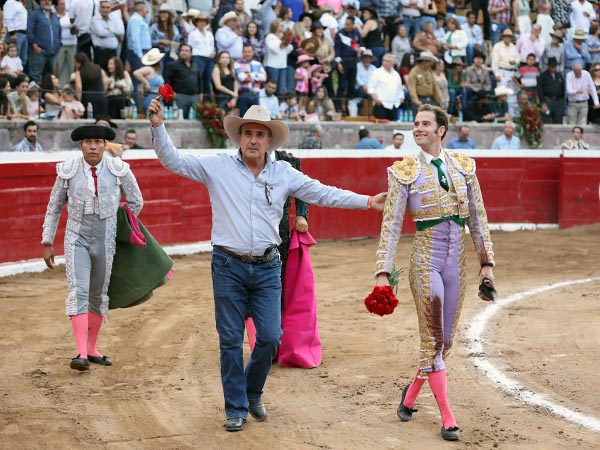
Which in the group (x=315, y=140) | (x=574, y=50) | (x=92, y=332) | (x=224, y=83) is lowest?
(x=92, y=332)

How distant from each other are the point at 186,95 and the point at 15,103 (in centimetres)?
277

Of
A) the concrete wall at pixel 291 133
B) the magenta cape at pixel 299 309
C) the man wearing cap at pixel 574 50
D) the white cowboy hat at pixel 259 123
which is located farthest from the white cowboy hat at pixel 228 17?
the white cowboy hat at pixel 259 123

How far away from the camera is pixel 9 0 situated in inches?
575

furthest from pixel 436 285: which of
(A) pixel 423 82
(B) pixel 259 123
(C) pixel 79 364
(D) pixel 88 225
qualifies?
(A) pixel 423 82

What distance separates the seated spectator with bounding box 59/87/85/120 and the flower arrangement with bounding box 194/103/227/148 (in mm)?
1992

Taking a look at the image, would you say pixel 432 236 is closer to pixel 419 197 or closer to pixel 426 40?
pixel 419 197

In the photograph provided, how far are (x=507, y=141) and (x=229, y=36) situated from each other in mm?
5016

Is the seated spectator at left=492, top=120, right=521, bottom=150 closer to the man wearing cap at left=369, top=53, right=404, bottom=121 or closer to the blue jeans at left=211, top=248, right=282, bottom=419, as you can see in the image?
the man wearing cap at left=369, top=53, right=404, bottom=121

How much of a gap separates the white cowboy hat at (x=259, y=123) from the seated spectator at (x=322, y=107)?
11702 mm

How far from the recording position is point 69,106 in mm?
14375

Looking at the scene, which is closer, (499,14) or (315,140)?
(315,140)

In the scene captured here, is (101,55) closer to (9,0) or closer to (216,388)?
(9,0)

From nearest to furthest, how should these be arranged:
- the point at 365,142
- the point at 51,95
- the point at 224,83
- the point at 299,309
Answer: the point at 299,309, the point at 51,95, the point at 224,83, the point at 365,142

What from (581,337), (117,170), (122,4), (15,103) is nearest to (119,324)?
(117,170)
